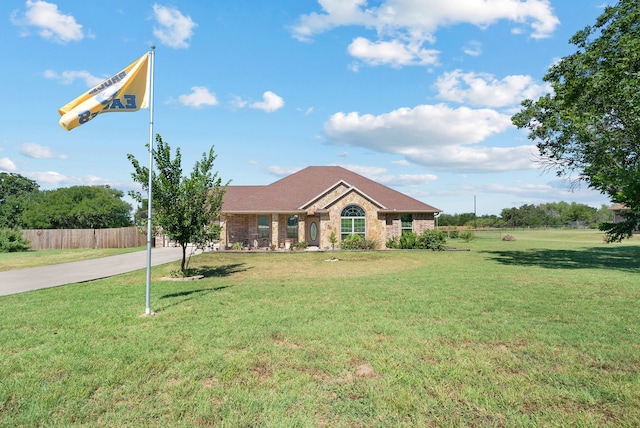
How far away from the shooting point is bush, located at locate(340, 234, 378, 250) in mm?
26205

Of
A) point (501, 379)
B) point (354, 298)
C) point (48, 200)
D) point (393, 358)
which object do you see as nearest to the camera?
point (501, 379)

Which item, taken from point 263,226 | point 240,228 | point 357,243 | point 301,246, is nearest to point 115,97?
point 301,246

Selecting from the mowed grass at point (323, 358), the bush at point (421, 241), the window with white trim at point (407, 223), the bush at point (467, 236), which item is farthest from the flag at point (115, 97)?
the bush at point (467, 236)

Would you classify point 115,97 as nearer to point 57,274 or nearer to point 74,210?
point 57,274

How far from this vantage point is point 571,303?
9.52 meters

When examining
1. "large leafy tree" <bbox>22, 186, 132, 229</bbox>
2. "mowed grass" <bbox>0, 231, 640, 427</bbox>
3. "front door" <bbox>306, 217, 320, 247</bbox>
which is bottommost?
"mowed grass" <bbox>0, 231, 640, 427</bbox>

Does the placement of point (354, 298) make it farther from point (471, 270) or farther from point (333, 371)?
point (471, 270)

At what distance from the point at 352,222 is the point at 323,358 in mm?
21935

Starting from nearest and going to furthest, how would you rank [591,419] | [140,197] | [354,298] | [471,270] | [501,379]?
1. [591,419]
2. [501,379]
3. [354,298]
4. [140,197]
5. [471,270]

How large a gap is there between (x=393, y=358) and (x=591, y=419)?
242 cm

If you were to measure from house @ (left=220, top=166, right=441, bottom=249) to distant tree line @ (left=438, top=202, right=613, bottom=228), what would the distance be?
44.3m

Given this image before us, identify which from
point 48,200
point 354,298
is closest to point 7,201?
point 48,200

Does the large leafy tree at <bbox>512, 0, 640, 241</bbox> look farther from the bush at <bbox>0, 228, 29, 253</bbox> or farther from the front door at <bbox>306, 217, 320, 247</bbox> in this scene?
the bush at <bbox>0, 228, 29, 253</bbox>

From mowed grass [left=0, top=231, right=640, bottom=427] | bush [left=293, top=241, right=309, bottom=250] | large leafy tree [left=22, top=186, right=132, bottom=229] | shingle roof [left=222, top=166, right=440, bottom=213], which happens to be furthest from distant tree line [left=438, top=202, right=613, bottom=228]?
mowed grass [left=0, top=231, right=640, bottom=427]
